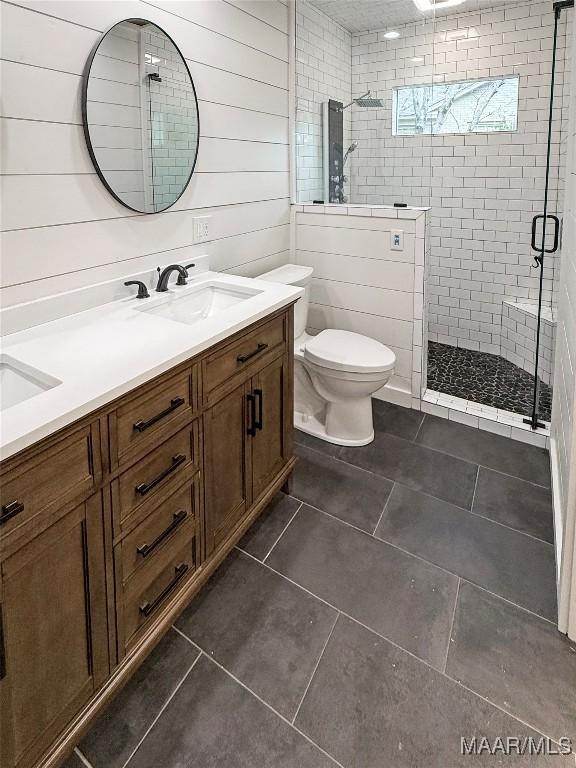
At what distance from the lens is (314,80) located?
3.21 metres

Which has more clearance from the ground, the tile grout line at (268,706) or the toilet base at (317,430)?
the toilet base at (317,430)

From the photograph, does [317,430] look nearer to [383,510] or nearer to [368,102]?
[383,510]

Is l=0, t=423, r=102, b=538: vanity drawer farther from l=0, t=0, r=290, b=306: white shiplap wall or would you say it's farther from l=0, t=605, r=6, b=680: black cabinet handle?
l=0, t=0, r=290, b=306: white shiplap wall

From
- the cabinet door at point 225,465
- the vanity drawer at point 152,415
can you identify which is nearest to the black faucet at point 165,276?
the cabinet door at point 225,465

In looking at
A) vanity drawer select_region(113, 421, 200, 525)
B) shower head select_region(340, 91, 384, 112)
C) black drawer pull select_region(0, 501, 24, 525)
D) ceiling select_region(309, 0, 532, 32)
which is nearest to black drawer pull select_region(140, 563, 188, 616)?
vanity drawer select_region(113, 421, 200, 525)

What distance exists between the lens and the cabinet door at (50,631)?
102 centimetres

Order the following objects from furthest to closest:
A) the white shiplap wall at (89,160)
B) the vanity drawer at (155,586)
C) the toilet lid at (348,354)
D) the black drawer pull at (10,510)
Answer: the toilet lid at (348,354) → the white shiplap wall at (89,160) → the vanity drawer at (155,586) → the black drawer pull at (10,510)

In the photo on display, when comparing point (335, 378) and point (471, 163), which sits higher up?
point (471, 163)

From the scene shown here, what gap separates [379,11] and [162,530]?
3.54m

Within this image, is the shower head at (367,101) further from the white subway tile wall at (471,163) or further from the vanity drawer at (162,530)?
the vanity drawer at (162,530)

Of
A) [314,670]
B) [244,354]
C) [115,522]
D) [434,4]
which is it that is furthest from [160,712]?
[434,4]

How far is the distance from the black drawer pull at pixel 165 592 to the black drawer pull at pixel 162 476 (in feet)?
1.10

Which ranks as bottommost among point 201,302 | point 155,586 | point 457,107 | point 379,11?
point 155,586

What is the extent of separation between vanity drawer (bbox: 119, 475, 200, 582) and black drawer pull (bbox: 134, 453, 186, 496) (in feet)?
0.26
